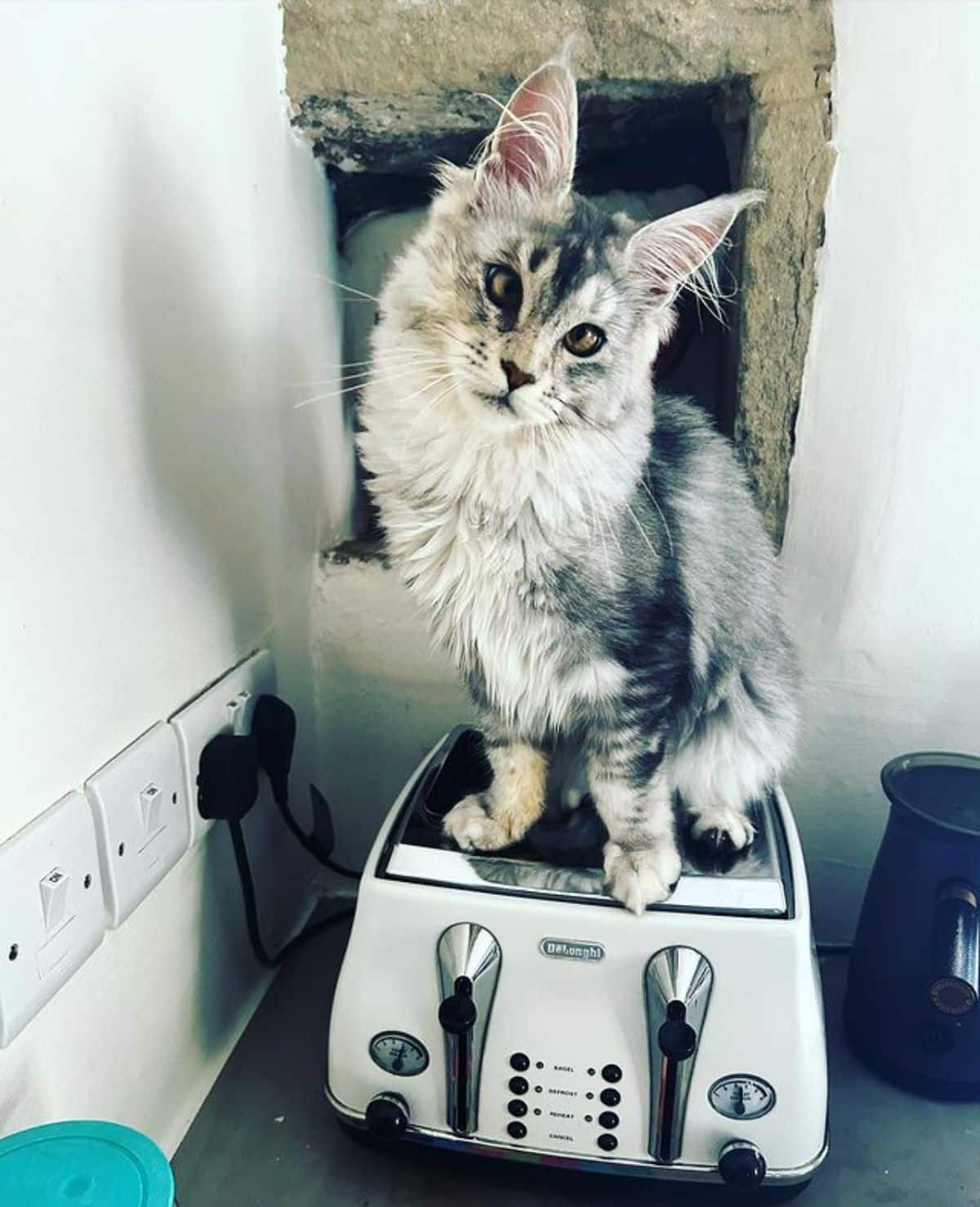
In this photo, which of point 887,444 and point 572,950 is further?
point 887,444

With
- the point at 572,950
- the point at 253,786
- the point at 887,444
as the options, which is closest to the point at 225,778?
the point at 253,786

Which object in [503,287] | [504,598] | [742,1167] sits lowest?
[742,1167]

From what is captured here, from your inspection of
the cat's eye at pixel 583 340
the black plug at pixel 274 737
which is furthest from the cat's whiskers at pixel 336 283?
the black plug at pixel 274 737

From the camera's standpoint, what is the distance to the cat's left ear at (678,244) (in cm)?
73

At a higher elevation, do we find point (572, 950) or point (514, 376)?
point (514, 376)

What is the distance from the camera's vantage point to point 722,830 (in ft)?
2.76

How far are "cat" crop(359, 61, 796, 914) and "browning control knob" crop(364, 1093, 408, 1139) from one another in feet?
0.67

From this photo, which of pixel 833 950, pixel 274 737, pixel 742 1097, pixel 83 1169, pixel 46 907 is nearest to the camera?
pixel 83 1169

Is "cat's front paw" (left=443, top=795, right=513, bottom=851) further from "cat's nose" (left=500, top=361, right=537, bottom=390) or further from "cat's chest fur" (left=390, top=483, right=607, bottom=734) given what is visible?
"cat's nose" (left=500, top=361, right=537, bottom=390)

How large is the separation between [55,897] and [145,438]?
335 millimetres

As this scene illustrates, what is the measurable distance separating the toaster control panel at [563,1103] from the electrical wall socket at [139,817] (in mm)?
310

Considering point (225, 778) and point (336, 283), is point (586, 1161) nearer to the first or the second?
point (225, 778)

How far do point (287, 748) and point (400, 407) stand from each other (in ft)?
1.19

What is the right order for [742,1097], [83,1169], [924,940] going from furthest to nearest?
[924,940], [742,1097], [83,1169]
